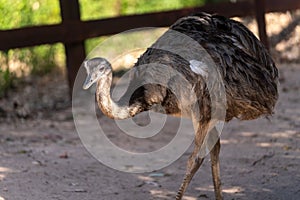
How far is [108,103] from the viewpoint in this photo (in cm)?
468

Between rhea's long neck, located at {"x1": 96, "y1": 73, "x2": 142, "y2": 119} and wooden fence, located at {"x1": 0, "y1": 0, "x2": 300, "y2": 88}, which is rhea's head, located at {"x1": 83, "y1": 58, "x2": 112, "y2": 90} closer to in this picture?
rhea's long neck, located at {"x1": 96, "y1": 73, "x2": 142, "y2": 119}

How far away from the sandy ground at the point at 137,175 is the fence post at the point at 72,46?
88 cm

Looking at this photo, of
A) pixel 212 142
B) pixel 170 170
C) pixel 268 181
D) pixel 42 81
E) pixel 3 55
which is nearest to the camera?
pixel 212 142

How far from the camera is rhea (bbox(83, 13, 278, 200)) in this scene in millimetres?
4746

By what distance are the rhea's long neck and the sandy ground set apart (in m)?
0.83

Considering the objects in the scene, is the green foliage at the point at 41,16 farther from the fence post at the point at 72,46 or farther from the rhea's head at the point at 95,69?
the rhea's head at the point at 95,69

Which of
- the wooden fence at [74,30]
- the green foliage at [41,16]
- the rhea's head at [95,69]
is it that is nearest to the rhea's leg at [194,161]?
the rhea's head at [95,69]

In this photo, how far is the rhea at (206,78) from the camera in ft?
15.6

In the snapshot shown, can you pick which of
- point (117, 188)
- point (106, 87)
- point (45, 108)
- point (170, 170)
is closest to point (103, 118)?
point (45, 108)

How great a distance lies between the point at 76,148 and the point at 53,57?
10.2ft

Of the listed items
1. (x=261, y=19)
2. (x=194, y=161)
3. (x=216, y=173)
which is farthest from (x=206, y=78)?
(x=261, y=19)

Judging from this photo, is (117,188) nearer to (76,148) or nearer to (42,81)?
(76,148)

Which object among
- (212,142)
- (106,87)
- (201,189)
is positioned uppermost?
(106,87)

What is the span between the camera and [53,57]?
31.5 feet
